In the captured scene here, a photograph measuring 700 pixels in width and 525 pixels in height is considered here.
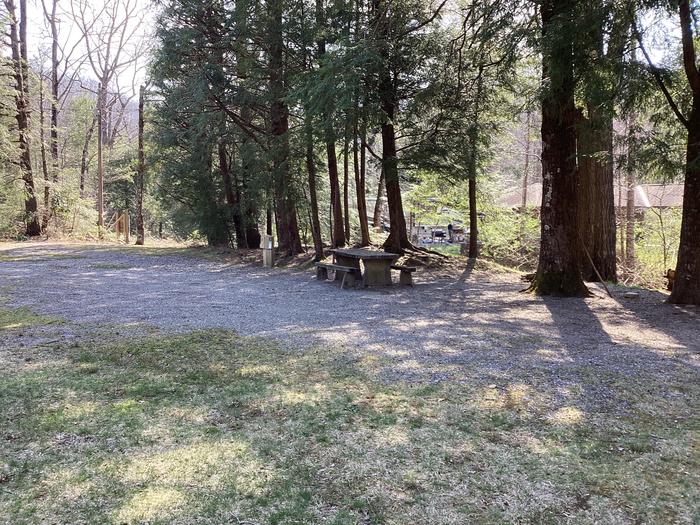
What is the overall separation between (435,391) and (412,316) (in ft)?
9.16

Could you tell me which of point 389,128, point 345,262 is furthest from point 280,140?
point 345,262

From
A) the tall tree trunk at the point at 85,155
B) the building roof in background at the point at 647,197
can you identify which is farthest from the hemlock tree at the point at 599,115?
the tall tree trunk at the point at 85,155

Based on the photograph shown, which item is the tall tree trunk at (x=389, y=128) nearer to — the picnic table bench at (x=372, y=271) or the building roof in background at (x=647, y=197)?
the picnic table bench at (x=372, y=271)

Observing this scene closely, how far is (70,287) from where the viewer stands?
8.09m

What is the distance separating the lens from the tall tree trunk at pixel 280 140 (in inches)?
417

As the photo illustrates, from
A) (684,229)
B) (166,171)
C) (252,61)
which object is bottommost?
(684,229)

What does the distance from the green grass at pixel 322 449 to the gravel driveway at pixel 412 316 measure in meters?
0.58

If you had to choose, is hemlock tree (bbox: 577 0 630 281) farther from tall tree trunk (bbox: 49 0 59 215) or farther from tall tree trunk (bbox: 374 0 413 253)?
tall tree trunk (bbox: 49 0 59 215)

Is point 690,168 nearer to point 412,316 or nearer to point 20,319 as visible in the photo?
point 412,316

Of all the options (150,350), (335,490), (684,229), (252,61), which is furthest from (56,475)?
(252,61)

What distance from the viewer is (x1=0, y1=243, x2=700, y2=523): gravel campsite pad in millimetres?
2148

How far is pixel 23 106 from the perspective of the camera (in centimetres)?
1708

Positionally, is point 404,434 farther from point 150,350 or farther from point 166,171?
point 166,171

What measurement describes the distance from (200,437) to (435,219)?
18007 millimetres
